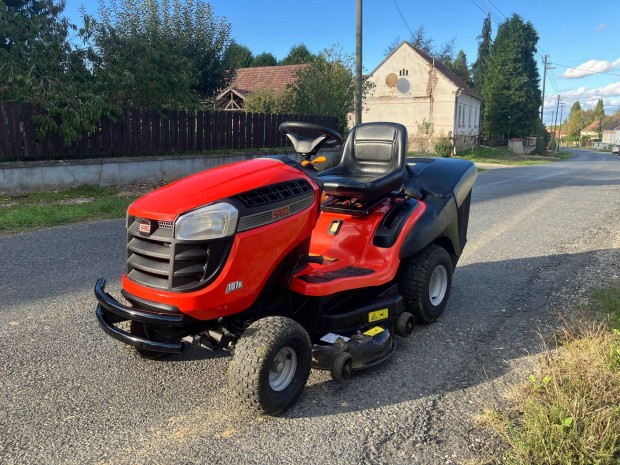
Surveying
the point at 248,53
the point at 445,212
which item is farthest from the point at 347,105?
the point at 248,53

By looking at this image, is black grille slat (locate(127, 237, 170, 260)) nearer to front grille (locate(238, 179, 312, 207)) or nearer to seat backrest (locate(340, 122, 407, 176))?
front grille (locate(238, 179, 312, 207))

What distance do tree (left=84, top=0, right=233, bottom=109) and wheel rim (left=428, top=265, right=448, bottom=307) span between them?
10.5 meters

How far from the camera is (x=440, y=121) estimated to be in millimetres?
36719

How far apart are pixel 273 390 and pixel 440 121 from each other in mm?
36377

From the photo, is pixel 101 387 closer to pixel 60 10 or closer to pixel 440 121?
pixel 60 10

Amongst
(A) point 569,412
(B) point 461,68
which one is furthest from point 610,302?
(B) point 461,68

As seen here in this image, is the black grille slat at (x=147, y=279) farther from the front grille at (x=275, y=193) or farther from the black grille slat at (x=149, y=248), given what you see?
the front grille at (x=275, y=193)

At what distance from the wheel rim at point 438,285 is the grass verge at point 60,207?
19.3ft

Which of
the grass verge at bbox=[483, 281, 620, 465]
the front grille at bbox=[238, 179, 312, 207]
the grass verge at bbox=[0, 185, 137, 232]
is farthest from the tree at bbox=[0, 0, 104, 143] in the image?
the grass verge at bbox=[483, 281, 620, 465]

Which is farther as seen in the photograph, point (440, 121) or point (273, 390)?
point (440, 121)

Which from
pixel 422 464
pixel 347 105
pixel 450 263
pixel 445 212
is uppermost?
pixel 347 105

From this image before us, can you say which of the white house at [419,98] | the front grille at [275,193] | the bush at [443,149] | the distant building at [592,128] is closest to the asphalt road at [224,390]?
the front grille at [275,193]

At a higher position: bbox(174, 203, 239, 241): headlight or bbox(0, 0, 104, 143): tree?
bbox(0, 0, 104, 143): tree

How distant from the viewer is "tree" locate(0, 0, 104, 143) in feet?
34.1
